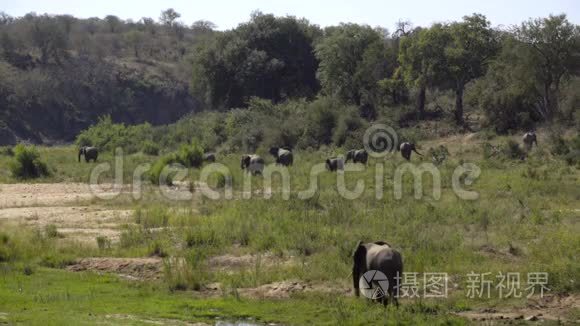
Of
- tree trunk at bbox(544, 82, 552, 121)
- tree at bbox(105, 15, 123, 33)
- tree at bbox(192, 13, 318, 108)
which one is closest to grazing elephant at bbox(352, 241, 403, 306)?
tree trunk at bbox(544, 82, 552, 121)

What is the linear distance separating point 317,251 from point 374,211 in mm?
4680

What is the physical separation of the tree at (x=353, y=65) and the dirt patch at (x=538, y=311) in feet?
128

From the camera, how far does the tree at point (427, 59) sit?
4512 cm

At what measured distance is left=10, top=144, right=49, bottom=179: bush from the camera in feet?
104

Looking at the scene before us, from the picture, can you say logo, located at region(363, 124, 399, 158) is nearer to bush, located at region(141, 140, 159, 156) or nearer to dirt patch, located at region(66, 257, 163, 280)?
bush, located at region(141, 140, 159, 156)

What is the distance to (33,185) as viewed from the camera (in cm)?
2919

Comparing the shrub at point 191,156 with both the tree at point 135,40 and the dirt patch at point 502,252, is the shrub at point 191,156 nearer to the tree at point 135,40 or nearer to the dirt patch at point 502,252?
the dirt patch at point 502,252

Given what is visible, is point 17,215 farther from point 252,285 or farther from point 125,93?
point 125,93

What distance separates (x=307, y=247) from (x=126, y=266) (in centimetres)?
365

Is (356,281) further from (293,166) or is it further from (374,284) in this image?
(293,166)

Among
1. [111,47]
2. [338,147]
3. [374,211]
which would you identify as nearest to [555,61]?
[338,147]

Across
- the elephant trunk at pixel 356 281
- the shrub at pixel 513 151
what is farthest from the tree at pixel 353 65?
the elephant trunk at pixel 356 281

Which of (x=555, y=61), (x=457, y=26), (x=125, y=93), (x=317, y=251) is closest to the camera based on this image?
(x=317, y=251)

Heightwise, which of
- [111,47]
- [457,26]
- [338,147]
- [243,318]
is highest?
[111,47]
